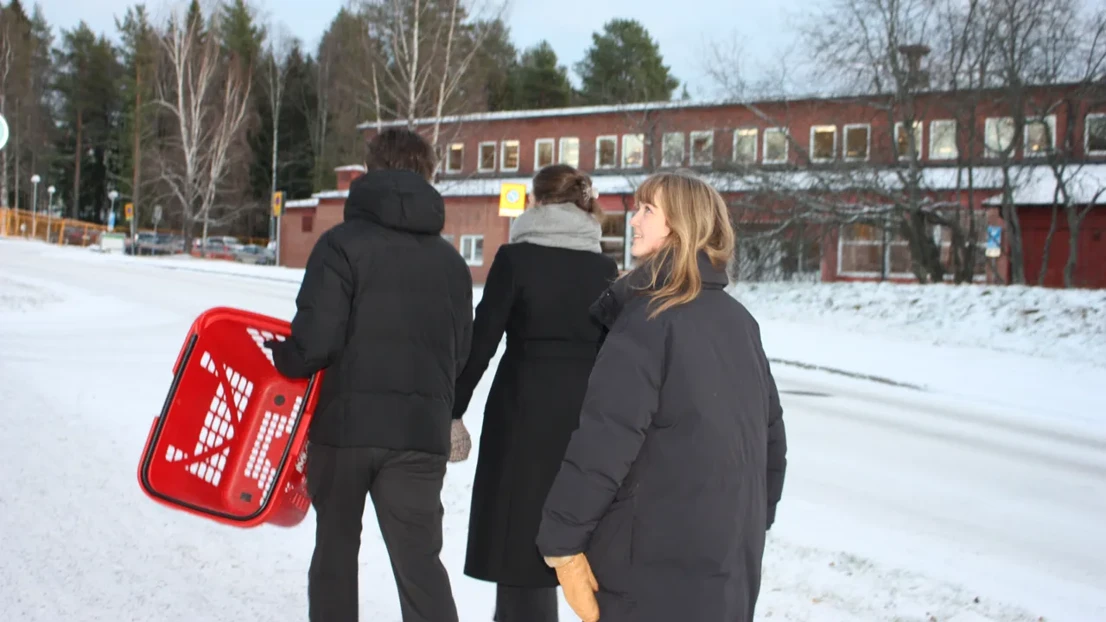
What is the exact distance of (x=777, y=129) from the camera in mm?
24516

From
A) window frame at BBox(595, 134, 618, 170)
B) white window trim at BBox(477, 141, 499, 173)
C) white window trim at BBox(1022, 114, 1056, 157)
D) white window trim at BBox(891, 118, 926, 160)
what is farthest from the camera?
white window trim at BBox(477, 141, 499, 173)

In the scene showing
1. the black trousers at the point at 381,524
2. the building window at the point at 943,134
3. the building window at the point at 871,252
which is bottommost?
the black trousers at the point at 381,524

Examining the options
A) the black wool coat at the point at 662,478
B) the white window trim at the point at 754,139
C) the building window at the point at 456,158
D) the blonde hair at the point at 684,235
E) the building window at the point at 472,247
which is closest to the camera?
the black wool coat at the point at 662,478

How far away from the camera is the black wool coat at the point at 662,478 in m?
2.36

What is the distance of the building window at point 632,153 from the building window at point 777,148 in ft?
39.0

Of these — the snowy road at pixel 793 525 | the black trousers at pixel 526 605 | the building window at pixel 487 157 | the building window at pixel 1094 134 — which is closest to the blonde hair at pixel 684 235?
the black trousers at pixel 526 605

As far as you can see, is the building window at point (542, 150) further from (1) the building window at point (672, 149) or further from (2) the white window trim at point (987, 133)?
(2) the white window trim at point (987, 133)

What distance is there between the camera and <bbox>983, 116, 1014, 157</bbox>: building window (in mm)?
22266

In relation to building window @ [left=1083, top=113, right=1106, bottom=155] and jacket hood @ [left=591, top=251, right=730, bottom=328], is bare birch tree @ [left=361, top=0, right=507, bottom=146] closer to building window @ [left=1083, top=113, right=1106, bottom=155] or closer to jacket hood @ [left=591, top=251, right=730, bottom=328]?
building window @ [left=1083, top=113, right=1106, bottom=155]

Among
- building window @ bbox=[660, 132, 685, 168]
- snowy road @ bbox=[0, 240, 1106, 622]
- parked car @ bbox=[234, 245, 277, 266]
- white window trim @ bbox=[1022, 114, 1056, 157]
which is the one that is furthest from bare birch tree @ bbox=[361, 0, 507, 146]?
snowy road @ bbox=[0, 240, 1106, 622]

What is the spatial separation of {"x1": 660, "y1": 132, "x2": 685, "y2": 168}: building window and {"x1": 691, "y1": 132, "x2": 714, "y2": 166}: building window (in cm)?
42

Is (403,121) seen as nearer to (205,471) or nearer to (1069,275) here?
(1069,275)

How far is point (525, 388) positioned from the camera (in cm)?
362

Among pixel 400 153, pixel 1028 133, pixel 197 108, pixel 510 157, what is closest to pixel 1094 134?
pixel 1028 133
